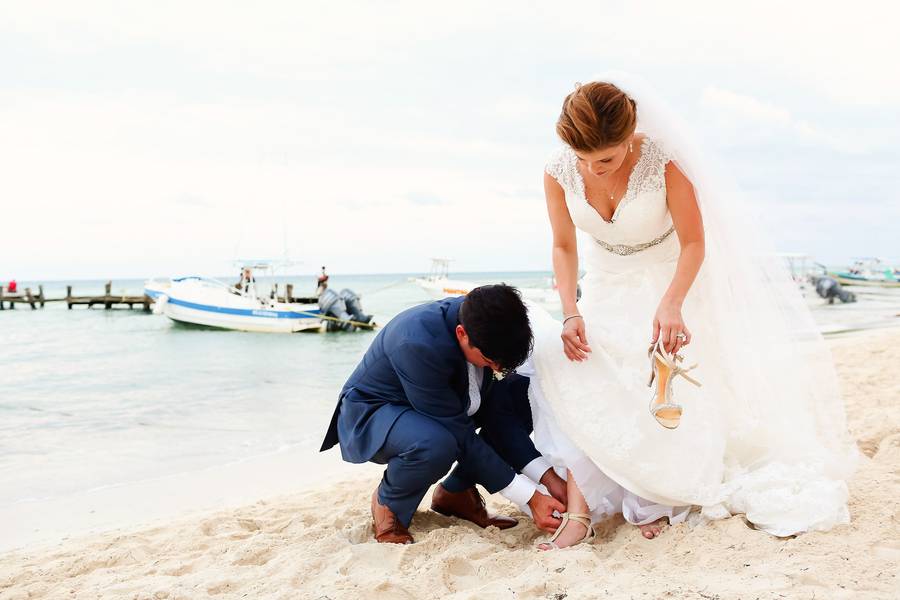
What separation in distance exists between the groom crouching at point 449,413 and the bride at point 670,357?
0.15 meters

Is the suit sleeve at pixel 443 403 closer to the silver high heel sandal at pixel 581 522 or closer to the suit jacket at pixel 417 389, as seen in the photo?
the suit jacket at pixel 417 389

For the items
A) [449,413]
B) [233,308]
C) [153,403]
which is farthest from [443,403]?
[233,308]

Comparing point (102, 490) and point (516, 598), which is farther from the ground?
point (516, 598)

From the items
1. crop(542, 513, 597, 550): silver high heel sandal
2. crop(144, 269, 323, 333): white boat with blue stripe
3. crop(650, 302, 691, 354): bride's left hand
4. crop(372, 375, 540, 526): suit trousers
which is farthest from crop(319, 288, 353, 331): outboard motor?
crop(650, 302, 691, 354): bride's left hand

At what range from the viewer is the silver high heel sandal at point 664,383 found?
2557 millimetres

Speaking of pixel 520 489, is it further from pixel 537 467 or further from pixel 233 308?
pixel 233 308

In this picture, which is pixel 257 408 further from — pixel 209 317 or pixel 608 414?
pixel 209 317

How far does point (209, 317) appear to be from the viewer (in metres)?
21.8

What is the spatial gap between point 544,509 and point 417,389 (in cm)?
69

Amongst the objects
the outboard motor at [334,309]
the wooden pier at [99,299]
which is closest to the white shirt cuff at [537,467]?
the outboard motor at [334,309]

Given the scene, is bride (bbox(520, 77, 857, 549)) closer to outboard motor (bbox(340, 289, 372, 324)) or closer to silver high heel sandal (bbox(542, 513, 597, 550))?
silver high heel sandal (bbox(542, 513, 597, 550))

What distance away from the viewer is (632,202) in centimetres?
275

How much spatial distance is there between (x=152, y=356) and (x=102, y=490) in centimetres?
1170

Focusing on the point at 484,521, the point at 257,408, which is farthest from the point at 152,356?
the point at 484,521
